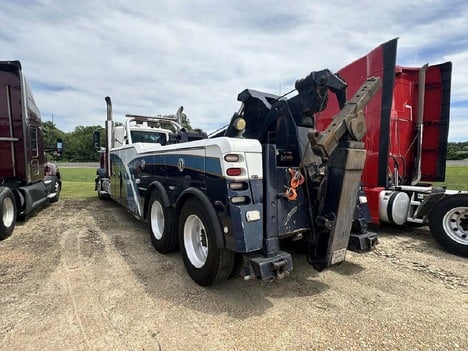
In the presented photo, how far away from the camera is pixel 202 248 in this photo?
12.4 feet

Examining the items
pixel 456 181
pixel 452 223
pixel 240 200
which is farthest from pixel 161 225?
pixel 456 181

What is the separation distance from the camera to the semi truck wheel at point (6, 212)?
546 cm

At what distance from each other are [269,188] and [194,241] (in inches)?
50.8

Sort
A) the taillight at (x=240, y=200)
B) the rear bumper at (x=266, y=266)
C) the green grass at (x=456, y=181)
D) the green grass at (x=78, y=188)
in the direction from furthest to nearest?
the green grass at (x=78, y=188) → the green grass at (x=456, y=181) → the taillight at (x=240, y=200) → the rear bumper at (x=266, y=266)

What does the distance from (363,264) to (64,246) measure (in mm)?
4682

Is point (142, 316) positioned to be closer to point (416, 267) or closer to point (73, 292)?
point (73, 292)

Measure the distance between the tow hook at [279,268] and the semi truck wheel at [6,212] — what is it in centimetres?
508

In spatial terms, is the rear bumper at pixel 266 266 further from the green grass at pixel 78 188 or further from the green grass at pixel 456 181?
the green grass at pixel 456 181

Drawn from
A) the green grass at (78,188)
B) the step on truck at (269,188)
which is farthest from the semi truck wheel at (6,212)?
the green grass at (78,188)

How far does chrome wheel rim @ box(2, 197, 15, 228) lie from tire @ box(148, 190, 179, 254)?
2.80 metres

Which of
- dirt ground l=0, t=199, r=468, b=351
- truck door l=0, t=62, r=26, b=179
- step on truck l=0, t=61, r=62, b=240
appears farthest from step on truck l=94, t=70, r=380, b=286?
truck door l=0, t=62, r=26, b=179

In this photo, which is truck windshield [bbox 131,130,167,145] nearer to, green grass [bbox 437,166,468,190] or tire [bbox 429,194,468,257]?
tire [bbox 429,194,468,257]

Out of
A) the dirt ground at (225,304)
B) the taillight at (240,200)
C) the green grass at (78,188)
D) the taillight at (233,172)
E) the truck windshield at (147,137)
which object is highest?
the truck windshield at (147,137)

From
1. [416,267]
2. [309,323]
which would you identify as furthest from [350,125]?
[416,267]
